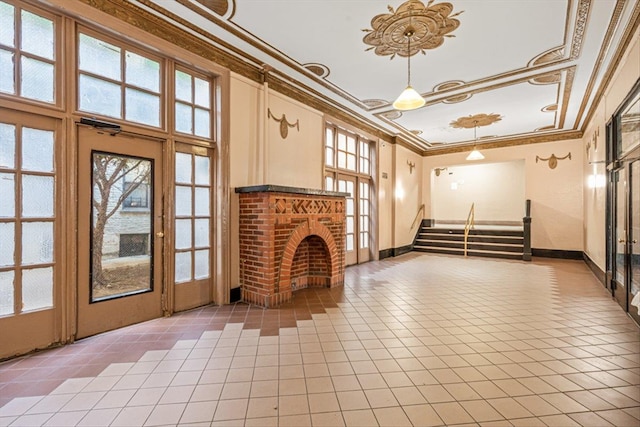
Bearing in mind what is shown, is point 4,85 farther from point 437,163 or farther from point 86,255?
point 437,163

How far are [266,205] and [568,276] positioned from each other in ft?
19.4

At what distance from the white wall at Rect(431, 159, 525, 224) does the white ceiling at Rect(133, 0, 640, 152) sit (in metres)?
5.06

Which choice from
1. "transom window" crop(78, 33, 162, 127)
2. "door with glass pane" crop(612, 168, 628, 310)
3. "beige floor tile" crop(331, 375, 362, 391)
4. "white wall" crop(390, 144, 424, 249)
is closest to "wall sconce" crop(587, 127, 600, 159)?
"door with glass pane" crop(612, 168, 628, 310)

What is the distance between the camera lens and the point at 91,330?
2949mm

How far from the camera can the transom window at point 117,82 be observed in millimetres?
2902

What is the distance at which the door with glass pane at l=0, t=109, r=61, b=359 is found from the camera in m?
2.49

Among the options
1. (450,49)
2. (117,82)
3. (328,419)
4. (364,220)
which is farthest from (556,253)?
(117,82)

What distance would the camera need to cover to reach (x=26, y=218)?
8.46ft

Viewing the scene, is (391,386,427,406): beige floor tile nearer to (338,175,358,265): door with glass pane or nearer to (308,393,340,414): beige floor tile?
(308,393,340,414): beige floor tile

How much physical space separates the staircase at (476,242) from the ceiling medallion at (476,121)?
3.23 m

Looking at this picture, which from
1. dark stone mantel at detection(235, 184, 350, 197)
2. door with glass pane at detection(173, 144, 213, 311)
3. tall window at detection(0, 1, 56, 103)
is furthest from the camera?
dark stone mantel at detection(235, 184, 350, 197)

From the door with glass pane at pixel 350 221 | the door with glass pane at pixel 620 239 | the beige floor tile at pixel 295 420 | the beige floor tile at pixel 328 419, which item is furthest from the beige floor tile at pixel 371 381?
the door with glass pane at pixel 350 221

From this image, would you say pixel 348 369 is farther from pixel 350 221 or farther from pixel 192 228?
pixel 350 221

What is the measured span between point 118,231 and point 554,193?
9.84 meters
